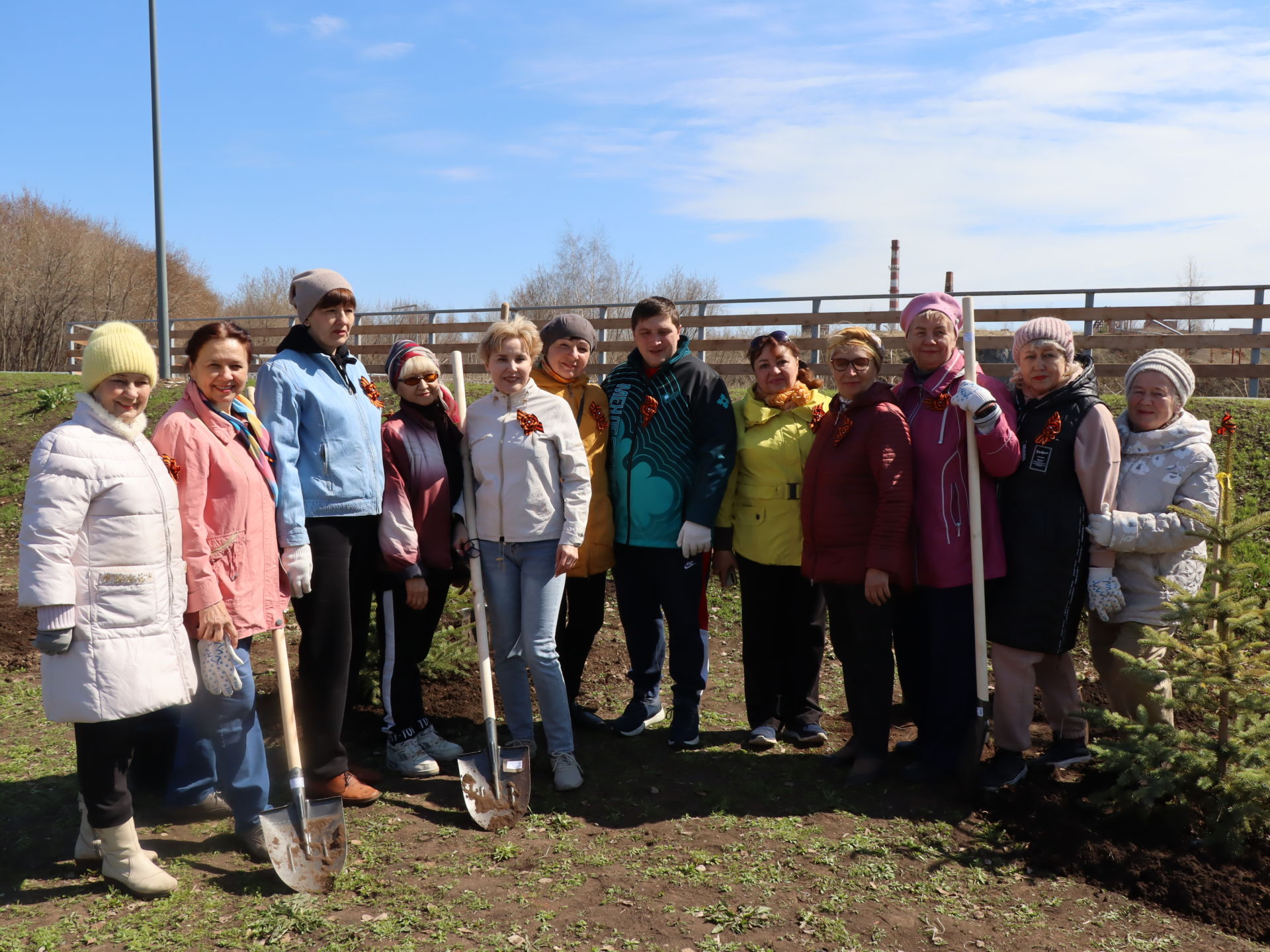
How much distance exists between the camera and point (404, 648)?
4.61 metres

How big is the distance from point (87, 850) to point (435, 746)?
5.15 ft

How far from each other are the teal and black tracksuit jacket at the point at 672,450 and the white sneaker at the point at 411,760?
1.45m

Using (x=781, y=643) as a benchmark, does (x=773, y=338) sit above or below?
above

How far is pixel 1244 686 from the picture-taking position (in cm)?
371

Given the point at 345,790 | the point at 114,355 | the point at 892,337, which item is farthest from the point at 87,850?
the point at 892,337

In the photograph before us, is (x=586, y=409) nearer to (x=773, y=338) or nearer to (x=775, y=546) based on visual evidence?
(x=773, y=338)

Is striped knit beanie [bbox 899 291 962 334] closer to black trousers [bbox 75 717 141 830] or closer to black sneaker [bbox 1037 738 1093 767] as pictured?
black sneaker [bbox 1037 738 1093 767]

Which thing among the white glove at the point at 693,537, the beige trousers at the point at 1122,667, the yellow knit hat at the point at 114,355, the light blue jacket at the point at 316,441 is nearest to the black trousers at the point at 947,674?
the beige trousers at the point at 1122,667

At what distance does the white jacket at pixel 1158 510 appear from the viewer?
4031 millimetres

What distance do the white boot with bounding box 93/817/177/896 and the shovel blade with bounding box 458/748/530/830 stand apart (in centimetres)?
118

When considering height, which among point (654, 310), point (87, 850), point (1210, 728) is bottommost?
point (87, 850)

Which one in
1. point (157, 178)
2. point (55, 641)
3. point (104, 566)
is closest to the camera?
point (55, 641)

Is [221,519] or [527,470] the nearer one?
[221,519]

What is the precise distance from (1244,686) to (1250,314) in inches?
416
